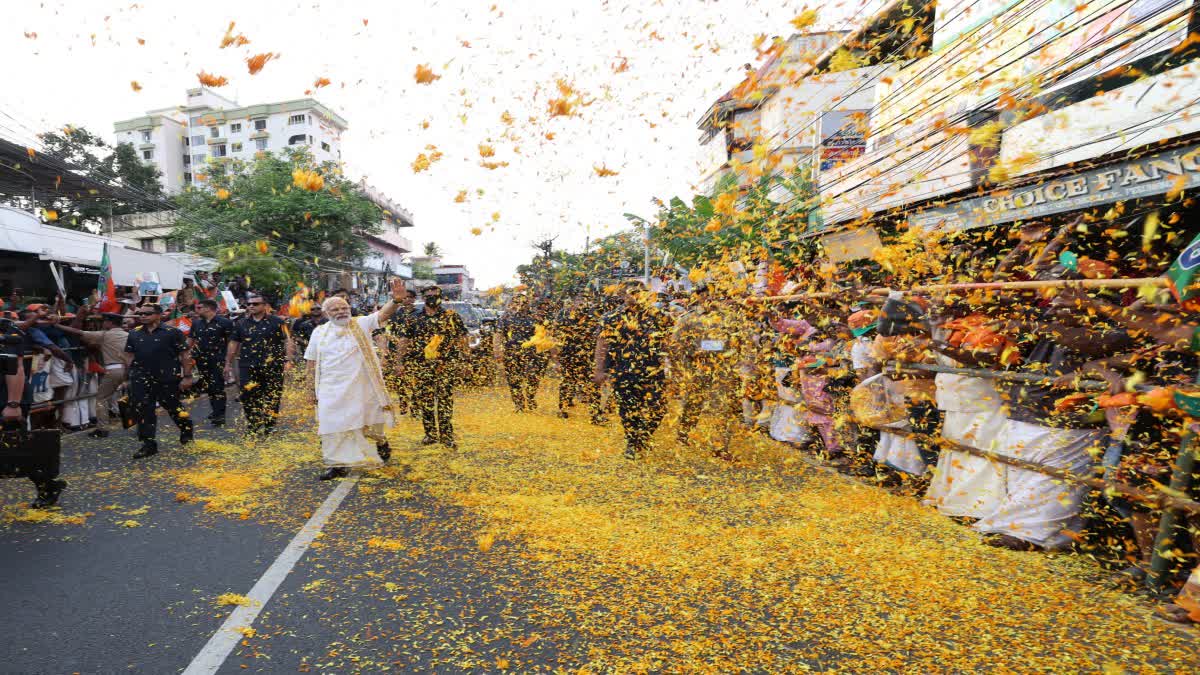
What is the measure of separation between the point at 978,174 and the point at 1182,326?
720cm

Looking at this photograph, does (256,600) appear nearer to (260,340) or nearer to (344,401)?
(344,401)

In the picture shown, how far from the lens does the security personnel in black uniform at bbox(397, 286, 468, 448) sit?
8.41 m

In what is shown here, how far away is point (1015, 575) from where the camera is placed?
4258 mm

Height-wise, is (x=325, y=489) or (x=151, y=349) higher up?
(x=151, y=349)

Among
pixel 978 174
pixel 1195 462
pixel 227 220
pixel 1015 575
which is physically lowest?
pixel 1015 575

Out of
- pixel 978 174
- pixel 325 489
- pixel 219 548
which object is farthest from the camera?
pixel 978 174

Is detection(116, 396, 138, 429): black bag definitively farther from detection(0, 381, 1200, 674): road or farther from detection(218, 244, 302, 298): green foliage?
detection(218, 244, 302, 298): green foliage

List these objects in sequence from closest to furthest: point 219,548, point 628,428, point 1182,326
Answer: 1. point 1182,326
2. point 219,548
3. point 628,428

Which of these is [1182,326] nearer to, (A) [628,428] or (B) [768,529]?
(B) [768,529]

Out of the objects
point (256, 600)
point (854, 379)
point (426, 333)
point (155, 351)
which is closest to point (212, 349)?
point (155, 351)

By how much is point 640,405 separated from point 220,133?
77.0 meters

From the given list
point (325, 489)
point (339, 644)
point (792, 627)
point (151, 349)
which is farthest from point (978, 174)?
point (151, 349)

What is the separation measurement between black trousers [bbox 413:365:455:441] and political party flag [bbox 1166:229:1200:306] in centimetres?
691

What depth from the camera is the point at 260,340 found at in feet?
30.6
